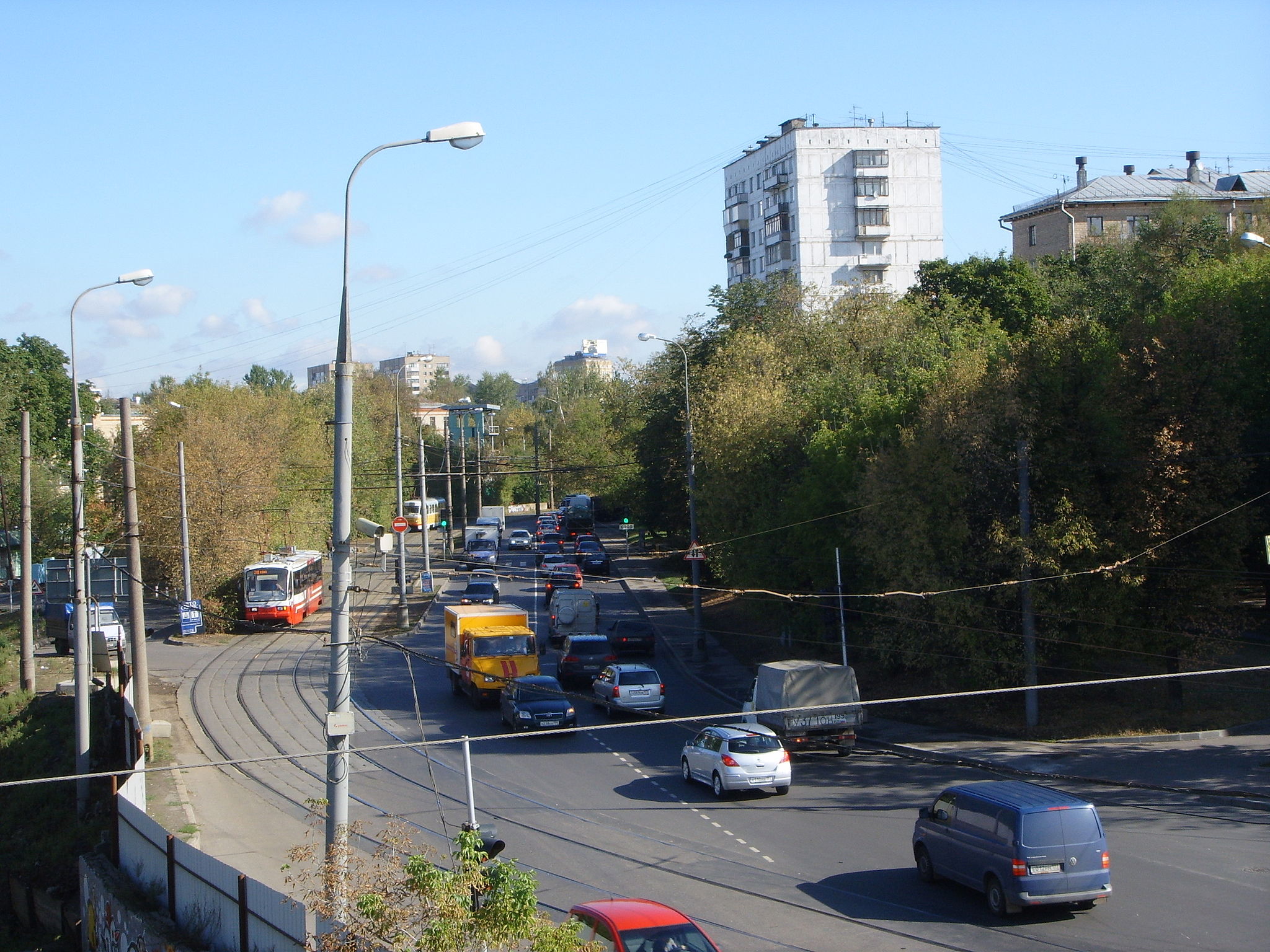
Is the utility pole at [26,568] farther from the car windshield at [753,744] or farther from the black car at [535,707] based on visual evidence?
the car windshield at [753,744]

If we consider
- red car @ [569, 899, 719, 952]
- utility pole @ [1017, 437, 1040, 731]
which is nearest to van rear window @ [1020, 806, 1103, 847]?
red car @ [569, 899, 719, 952]

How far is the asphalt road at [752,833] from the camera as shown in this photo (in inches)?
511

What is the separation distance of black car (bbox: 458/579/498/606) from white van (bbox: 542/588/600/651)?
5.89 meters

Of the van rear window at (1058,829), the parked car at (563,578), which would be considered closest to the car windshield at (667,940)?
the van rear window at (1058,829)

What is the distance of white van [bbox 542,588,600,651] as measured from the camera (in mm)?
41781

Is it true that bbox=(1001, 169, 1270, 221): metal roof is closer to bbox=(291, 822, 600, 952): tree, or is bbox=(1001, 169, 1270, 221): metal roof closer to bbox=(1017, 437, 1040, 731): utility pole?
bbox=(1017, 437, 1040, 731): utility pole

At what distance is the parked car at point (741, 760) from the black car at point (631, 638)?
16.8 metres

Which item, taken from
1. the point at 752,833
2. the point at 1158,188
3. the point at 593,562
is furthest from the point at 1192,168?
the point at 752,833

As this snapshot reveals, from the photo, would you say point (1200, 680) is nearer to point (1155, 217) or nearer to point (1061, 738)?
point (1061, 738)

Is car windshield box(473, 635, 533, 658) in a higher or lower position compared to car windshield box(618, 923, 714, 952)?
higher

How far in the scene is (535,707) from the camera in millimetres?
26109

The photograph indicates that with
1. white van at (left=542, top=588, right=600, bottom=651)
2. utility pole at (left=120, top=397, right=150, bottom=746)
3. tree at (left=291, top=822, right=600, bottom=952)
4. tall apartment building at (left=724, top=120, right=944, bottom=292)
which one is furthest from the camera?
tall apartment building at (left=724, top=120, right=944, bottom=292)

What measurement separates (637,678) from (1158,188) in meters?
68.5

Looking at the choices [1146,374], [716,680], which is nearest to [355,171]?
[1146,374]
